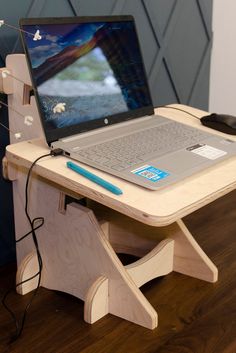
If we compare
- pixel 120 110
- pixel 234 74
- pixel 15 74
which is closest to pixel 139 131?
pixel 120 110

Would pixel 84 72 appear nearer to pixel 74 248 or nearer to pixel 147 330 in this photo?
pixel 74 248

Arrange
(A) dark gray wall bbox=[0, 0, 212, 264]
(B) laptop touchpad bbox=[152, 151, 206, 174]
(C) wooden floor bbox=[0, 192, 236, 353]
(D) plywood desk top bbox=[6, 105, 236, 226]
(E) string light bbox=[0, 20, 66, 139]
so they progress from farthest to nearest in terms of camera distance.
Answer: (A) dark gray wall bbox=[0, 0, 212, 264] → (C) wooden floor bbox=[0, 192, 236, 353] → (E) string light bbox=[0, 20, 66, 139] → (B) laptop touchpad bbox=[152, 151, 206, 174] → (D) plywood desk top bbox=[6, 105, 236, 226]

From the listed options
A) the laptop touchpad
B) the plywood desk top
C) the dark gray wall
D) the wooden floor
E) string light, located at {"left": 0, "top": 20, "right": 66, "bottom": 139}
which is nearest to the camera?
the plywood desk top

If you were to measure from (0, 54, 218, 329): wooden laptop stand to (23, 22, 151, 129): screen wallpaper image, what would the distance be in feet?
0.39

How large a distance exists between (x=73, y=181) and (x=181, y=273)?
699 mm

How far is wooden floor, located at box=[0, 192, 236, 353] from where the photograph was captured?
52.2 inches

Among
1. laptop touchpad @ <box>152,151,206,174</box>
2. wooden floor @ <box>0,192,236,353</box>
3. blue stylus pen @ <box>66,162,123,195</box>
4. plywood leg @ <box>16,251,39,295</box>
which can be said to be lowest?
wooden floor @ <box>0,192,236,353</box>

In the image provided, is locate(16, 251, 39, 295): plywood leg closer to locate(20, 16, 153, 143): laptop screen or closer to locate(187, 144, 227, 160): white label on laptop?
locate(20, 16, 153, 143): laptop screen

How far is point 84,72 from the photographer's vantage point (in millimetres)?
1318

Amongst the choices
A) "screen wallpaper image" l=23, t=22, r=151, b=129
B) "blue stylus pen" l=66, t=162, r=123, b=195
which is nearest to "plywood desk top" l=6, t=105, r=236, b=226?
"blue stylus pen" l=66, t=162, r=123, b=195

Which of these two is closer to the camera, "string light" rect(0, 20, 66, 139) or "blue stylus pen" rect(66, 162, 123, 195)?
"blue stylus pen" rect(66, 162, 123, 195)

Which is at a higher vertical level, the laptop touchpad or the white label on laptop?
the laptop touchpad

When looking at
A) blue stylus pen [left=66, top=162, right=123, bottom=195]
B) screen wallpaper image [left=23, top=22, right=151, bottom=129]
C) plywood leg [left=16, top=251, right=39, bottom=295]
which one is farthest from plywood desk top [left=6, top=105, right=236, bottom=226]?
plywood leg [left=16, top=251, right=39, bottom=295]

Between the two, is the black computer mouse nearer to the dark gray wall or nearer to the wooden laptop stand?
the wooden laptop stand
